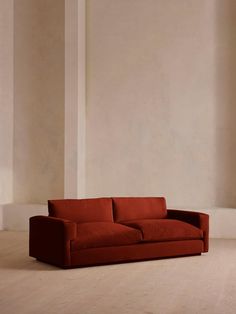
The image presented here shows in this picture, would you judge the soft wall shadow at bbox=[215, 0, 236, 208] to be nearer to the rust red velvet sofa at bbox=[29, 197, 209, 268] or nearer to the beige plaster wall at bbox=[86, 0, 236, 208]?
the beige plaster wall at bbox=[86, 0, 236, 208]

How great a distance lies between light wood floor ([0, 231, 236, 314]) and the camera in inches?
189

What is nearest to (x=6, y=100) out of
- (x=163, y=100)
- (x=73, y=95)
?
(x=73, y=95)

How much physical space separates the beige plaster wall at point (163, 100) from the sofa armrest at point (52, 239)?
335cm

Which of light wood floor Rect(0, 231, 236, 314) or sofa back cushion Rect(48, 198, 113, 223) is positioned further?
sofa back cushion Rect(48, 198, 113, 223)

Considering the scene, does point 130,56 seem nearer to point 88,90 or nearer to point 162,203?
point 88,90

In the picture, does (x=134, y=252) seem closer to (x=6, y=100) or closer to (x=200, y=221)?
(x=200, y=221)

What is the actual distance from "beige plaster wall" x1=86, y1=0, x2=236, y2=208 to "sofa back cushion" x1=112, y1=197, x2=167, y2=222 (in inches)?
74.4

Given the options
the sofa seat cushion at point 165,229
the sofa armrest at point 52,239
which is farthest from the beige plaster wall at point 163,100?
the sofa armrest at point 52,239

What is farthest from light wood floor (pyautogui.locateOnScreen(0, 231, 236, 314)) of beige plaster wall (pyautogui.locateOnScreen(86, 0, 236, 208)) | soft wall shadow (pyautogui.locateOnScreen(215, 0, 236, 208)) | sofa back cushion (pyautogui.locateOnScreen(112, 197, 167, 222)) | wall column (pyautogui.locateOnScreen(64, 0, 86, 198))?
wall column (pyautogui.locateOnScreen(64, 0, 86, 198))

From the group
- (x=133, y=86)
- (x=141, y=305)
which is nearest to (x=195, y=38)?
(x=133, y=86)

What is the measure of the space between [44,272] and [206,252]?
2452mm

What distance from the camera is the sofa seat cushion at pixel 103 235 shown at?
654cm

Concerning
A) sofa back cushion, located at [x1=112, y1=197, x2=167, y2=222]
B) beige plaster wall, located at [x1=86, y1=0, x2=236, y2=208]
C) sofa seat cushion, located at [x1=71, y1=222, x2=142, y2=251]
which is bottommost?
sofa seat cushion, located at [x1=71, y1=222, x2=142, y2=251]

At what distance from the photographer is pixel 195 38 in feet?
32.1
